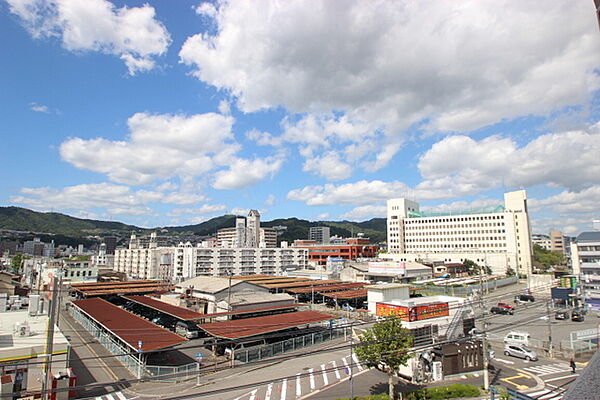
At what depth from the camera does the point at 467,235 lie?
105 meters

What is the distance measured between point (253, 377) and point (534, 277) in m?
69.3

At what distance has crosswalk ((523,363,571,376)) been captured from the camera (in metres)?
24.0

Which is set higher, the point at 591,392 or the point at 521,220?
the point at 521,220

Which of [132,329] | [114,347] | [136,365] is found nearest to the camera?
[136,365]

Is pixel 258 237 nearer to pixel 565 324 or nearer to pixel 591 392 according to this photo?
pixel 565 324

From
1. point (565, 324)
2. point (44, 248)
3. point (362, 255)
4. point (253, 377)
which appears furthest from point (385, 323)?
point (44, 248)

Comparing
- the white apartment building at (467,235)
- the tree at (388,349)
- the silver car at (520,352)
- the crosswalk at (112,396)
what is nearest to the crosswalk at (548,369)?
the silver car at (520,352)

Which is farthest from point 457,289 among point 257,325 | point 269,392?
point 269,392

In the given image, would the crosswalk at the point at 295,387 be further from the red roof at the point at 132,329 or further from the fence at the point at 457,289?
the fence at the point at 457,289

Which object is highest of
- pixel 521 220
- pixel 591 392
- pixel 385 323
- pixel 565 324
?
pixel 521 220

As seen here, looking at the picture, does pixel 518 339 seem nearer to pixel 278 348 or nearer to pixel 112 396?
pixel 278 348

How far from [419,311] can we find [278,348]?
12651 mm

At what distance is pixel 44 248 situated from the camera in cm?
16438

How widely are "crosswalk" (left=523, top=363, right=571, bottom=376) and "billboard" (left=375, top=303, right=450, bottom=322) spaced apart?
25.3 ft
